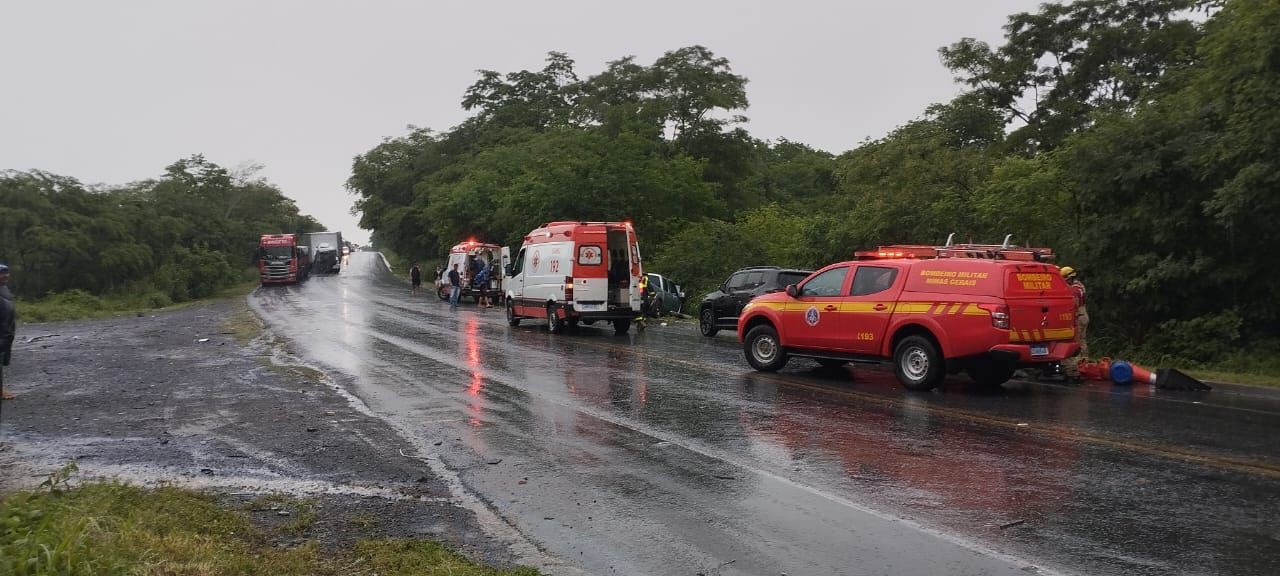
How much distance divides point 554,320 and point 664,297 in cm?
702

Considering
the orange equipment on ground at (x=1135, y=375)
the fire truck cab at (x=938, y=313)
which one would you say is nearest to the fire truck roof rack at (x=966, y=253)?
the fire truck cab at (x=938, y=313)

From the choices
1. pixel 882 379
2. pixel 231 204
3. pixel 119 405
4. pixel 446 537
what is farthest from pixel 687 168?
pixel 231 204

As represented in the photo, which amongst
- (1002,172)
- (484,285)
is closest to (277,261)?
(484,285)

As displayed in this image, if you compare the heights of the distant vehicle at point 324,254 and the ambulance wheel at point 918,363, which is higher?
the distant vehicle at point 324,254

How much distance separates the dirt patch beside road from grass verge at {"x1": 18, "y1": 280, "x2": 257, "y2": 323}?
18.4 meters

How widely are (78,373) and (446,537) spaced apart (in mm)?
11591

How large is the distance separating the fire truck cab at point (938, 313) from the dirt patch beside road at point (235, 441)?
6.47 m

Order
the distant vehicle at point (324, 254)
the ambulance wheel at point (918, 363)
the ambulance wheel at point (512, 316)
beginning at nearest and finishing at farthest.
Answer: the ambulance wheel at point (918, 363) < the ambulance wheel at point (512, 316) < the distant vehicle at point (324, 254)

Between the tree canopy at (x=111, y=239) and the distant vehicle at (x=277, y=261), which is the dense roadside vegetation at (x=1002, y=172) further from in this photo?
the tree canopy at (x=111, y=239)

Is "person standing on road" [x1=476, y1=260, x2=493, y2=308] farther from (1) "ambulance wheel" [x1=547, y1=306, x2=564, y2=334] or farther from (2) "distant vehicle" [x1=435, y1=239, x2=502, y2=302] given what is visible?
(1) "ambulance wheel" [x1=547, y1=306, x2=564, y2=334]

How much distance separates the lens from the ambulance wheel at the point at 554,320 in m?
21.9

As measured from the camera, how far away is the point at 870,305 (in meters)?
12.4

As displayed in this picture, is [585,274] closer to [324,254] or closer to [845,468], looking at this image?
[845,468]

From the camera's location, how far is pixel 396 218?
70500 mm
